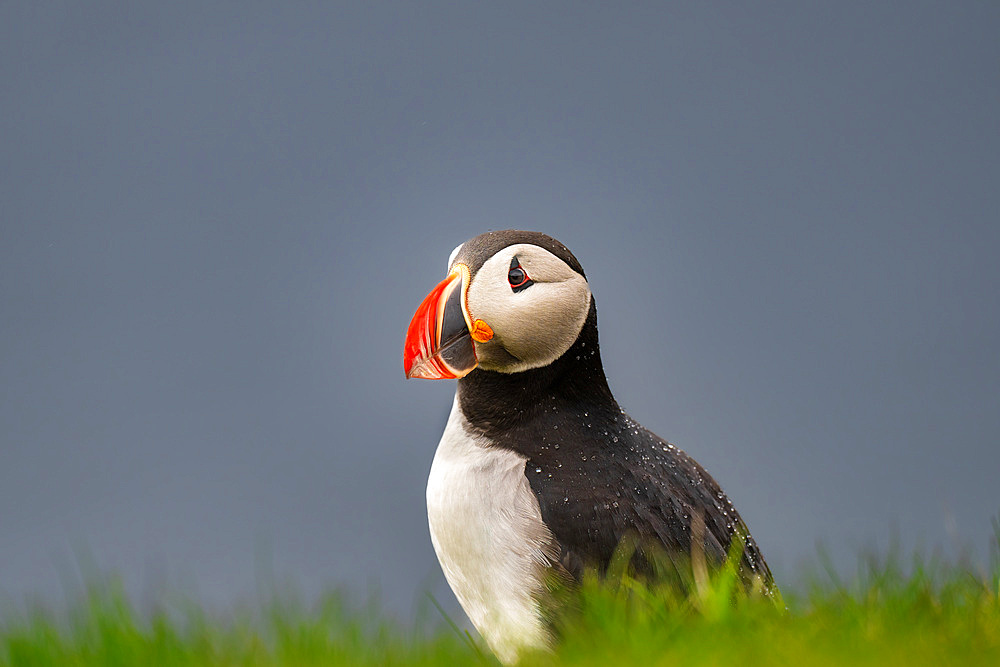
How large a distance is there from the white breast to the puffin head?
342 millimetres

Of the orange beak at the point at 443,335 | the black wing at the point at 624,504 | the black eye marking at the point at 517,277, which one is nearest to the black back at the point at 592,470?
the black wing at the point at 624,504

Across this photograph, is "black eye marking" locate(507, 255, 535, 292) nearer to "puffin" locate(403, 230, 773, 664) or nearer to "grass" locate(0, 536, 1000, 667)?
"puffin" locate(403, 230, 773, 664)

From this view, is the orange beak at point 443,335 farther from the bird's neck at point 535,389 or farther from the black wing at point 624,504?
the black wing at point 624,504

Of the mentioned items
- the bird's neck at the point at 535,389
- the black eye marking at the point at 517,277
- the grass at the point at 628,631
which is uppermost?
the black eye marking at the point at 517,277

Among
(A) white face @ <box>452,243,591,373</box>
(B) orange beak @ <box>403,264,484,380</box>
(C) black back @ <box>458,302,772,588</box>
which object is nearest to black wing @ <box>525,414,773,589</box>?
(C) black back @ <box>458,302,772,588</box>

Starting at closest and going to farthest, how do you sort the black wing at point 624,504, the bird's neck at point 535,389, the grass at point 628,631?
the grass at point 628,631, the black wing at point 624,504, the bird's neck at point 535,389

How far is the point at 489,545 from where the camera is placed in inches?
128

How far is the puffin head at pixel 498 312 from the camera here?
3.26 meters

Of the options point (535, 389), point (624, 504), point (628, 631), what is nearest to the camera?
point (628, 631)

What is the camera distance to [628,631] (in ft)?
8.34

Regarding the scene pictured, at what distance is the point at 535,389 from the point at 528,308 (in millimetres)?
326

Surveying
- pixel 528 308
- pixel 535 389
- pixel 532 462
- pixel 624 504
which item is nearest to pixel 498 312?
pixel 528 308

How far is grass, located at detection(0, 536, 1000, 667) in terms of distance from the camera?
7.71ft

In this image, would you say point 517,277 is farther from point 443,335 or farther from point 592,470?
point 592,470
